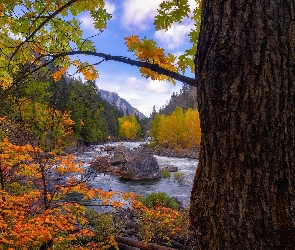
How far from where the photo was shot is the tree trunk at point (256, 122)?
1217 mm

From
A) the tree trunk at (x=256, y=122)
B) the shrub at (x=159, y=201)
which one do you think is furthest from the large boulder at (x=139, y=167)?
the tree trunk at (x=256, y=122)

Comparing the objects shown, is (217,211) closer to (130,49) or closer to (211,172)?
(211,172)

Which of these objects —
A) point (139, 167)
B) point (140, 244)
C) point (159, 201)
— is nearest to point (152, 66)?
point (140, 244)

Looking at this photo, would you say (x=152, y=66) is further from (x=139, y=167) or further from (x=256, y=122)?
(x=139, y=167)

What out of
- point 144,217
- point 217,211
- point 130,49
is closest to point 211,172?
point 217,211

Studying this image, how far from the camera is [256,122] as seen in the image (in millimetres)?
1228

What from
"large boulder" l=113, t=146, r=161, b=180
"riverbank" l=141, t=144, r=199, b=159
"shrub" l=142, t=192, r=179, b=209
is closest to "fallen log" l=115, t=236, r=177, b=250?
"shrub" l=142, t=192, r=179, b=209

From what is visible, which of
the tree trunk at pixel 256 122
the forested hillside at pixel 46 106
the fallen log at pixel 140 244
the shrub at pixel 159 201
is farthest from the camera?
the shrub at pixel 159 201

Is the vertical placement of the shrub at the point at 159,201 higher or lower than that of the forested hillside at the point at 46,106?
lower

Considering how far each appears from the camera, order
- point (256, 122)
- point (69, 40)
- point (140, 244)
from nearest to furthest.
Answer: point (256, 122), point (69, 40), point (140, 244)

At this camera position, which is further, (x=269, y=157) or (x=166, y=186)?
(x=166, y=186)

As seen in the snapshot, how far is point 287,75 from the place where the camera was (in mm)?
1229

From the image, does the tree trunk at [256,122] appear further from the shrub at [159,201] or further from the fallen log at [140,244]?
the shrub at [159,201]

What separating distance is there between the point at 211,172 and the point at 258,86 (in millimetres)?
492
